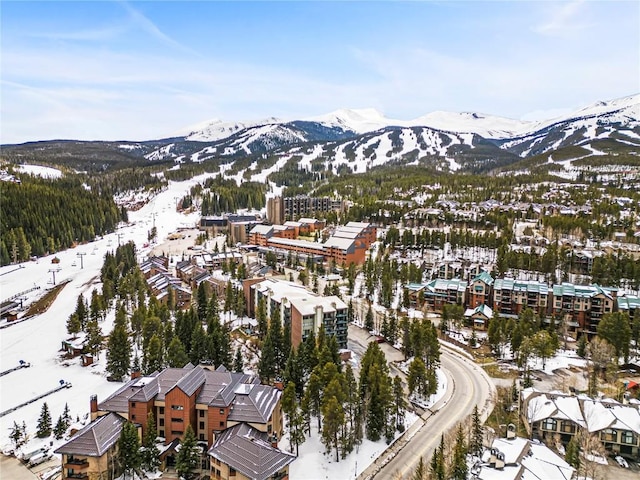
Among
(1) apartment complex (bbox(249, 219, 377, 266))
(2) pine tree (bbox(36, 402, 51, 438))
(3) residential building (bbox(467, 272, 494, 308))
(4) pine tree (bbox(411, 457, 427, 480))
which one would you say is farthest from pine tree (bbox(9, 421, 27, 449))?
(1) apartment complex (bbox(249, 219, 377, 266))

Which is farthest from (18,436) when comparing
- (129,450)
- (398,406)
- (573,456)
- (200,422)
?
(573,456)

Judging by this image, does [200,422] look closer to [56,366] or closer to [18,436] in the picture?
[18,436]

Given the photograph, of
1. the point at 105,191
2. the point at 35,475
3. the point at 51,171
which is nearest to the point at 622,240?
the point at 35,475

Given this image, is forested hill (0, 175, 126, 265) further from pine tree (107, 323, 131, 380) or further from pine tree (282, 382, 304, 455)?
pine tree (282, 382, 304, 455)

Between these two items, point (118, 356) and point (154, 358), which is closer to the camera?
point (154, 358)

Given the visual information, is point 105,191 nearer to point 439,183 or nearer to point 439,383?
point 439,183

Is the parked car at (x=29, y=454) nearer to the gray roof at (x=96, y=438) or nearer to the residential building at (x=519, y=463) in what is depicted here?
the gray roof at (x=96, y=438)
